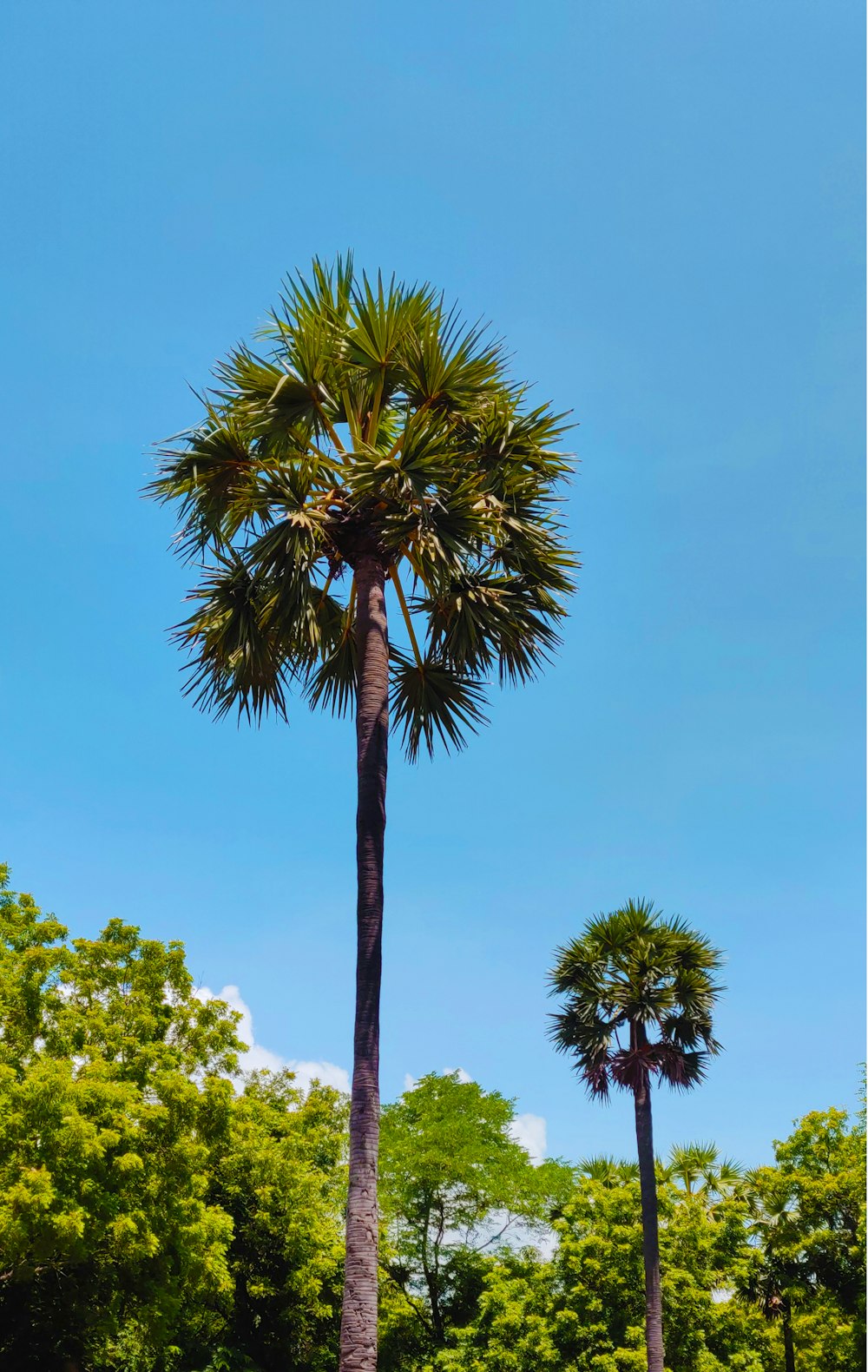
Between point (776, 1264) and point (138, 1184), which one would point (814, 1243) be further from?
point (138, 1184)

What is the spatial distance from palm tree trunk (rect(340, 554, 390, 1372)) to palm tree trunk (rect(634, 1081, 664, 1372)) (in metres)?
14.2

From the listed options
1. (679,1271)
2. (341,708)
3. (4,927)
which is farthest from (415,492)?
(679,1271)

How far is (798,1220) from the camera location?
2755cm

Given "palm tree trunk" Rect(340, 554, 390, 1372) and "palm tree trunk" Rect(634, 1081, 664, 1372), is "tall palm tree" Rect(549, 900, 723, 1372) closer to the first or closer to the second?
"palm tree trunk" Rect(634, 1081, 664, 1372)

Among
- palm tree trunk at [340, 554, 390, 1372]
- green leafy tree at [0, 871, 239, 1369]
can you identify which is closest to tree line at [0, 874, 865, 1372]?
green leafy tree at [0, 871, 239, 1369]

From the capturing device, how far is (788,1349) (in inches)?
1080

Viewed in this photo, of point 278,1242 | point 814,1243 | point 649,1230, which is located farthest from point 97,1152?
point 814,1243

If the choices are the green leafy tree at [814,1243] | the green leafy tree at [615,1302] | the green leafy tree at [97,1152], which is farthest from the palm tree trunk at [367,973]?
the green leafy tree at [814,1243]

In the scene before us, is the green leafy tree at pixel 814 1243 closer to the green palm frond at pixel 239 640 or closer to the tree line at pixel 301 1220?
the tree line at pixel 301 1220

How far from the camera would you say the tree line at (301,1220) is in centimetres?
1652

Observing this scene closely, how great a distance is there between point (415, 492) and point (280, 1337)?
2287 centimetres

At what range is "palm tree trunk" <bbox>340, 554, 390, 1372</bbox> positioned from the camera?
824 cm

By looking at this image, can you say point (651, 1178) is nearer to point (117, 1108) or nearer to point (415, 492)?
point (117, 1108)

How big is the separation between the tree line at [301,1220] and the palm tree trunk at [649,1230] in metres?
2.43
